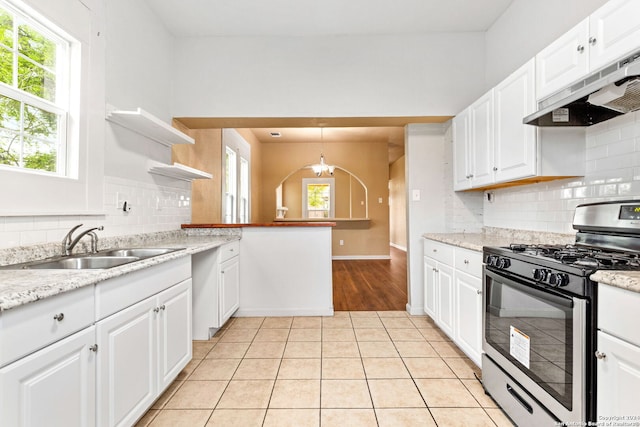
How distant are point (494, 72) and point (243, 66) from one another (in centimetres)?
245

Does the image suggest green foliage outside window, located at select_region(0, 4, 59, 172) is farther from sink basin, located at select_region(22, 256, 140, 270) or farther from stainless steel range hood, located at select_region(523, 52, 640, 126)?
stainless steel range hood, located at select_region(523, 52, 640, 126)

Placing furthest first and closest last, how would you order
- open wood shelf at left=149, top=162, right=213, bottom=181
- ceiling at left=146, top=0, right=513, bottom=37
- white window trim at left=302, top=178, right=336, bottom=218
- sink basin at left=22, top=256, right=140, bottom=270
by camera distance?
white window trim at left=302, top=178, right=336, bottom=218, ceiling at left=146, top=0, right=513, bottom=37, open wood shelf at left=149, top=162, right=213, bottom=181, sink basin at left=22, top=256, right=140, bottom=270

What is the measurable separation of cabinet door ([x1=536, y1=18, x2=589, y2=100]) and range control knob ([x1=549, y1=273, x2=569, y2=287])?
109 cm

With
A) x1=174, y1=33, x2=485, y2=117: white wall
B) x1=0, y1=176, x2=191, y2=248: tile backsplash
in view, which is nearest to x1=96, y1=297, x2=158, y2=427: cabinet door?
x1=0, y1=176, x2=191, y2=248: tile backsplash

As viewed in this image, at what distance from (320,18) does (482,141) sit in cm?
182

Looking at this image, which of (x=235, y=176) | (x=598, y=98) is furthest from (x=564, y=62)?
(x=235, y=176)

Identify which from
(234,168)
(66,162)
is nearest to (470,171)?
(66,162)

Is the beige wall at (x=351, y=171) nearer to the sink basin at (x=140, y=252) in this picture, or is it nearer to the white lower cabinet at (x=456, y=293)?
the white lower cabinet at (x=456, y=293)

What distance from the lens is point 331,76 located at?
3.18m

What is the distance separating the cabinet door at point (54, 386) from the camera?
0.90 metres

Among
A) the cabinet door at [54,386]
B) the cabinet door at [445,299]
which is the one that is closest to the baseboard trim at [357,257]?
the cabinet door at [445,299]

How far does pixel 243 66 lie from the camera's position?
125 inches

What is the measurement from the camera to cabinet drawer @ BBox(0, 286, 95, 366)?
2.92 feet

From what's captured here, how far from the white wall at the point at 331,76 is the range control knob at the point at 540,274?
7.06 feet
